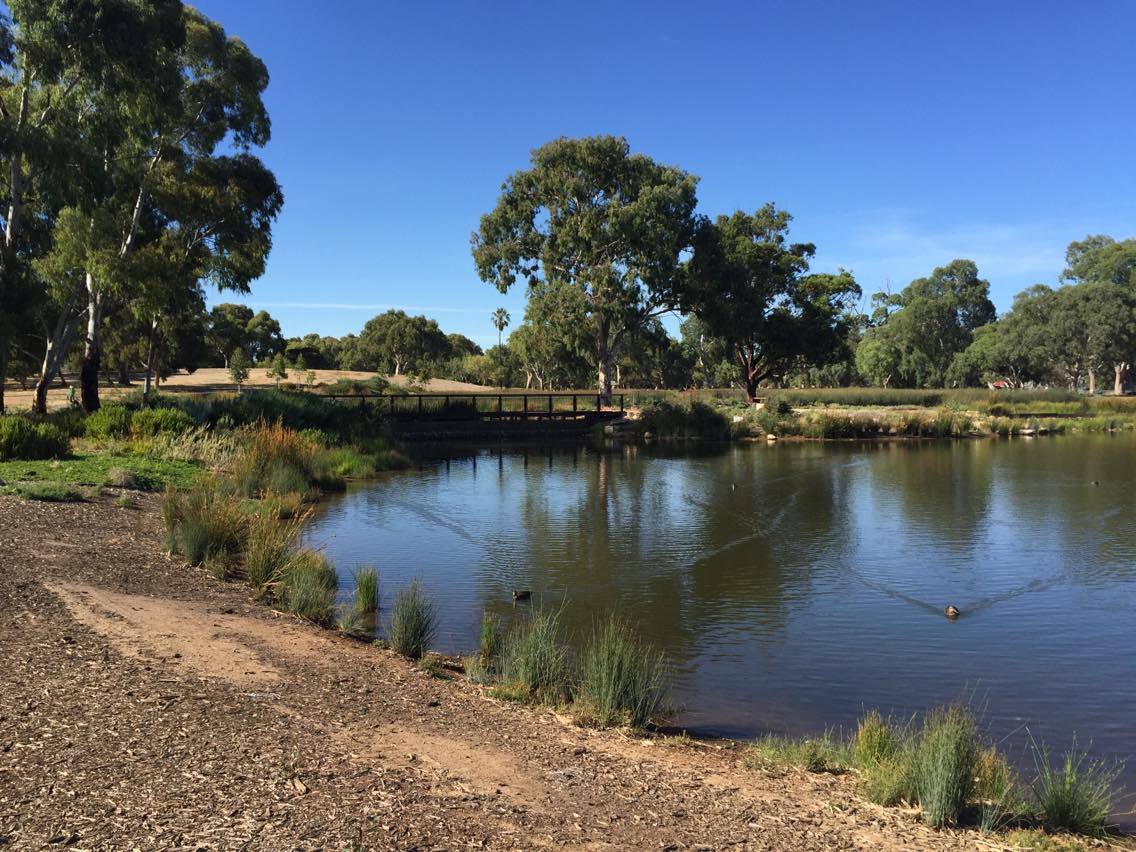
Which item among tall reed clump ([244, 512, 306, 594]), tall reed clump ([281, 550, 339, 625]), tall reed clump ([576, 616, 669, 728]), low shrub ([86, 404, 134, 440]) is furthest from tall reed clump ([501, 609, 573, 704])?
low shrub ([86, 404, 134, 440])

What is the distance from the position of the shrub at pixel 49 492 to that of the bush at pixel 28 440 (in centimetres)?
442

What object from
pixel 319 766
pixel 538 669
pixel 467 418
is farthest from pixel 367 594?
pixel 467 418

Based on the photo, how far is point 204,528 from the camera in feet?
38.5

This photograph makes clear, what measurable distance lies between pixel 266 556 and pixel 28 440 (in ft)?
35.7

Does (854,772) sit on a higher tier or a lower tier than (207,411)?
lower

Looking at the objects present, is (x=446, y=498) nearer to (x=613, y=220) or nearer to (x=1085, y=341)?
(x=613, y=220)

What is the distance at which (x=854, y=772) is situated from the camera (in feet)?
19.0

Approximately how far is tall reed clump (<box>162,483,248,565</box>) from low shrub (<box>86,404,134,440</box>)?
417 inches

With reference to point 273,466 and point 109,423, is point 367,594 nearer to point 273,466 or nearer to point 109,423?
point 273,466

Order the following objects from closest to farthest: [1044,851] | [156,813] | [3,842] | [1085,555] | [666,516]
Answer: [3,842] → [156,813] → [1044,851] → [1085,555] → [666,516]

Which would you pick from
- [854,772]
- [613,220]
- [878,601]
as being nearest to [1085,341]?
[613,220]

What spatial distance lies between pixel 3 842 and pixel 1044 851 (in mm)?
5273

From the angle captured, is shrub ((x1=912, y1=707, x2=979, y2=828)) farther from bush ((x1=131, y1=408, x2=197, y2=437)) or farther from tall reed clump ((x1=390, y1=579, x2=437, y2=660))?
bush ((x1=131, y1=408, x2=197, y2=437))

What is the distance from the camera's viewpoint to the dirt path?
13.9 feet
